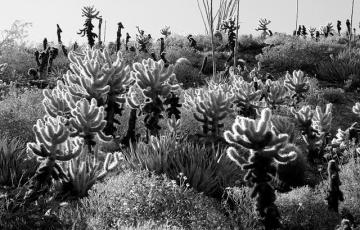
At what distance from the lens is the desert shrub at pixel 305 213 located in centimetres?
622

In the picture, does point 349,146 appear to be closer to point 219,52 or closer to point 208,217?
point 208,217

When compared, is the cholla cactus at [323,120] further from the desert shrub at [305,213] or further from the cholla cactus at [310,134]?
the desert shrub at [305,213]

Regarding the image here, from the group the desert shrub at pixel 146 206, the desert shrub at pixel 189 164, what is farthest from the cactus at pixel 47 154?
the desert shrub at pixel 189 164

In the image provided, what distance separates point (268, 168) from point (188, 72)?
10.3 metres

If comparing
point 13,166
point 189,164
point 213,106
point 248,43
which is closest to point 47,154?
point 13,166

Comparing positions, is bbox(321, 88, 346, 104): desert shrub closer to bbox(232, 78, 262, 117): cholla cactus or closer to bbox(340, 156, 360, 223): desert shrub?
bbox(232, 78, 262, 117): cholla cactus

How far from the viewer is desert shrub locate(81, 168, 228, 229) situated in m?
5.69

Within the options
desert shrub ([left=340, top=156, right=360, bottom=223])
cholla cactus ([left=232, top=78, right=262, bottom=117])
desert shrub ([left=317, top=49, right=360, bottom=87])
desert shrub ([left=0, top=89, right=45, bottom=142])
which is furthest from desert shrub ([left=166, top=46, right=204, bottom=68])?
desert shrub ([left=340, top=156, right=360, bottom=223])

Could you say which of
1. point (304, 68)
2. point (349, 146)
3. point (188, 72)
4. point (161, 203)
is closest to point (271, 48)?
point (304, 68)

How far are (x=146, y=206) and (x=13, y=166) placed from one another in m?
2.13

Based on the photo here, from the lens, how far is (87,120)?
21.5ft

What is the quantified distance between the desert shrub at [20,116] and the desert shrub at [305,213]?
4440mm

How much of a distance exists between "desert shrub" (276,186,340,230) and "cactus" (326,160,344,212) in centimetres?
11

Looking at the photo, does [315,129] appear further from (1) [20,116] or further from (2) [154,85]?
(1) [20,116]
